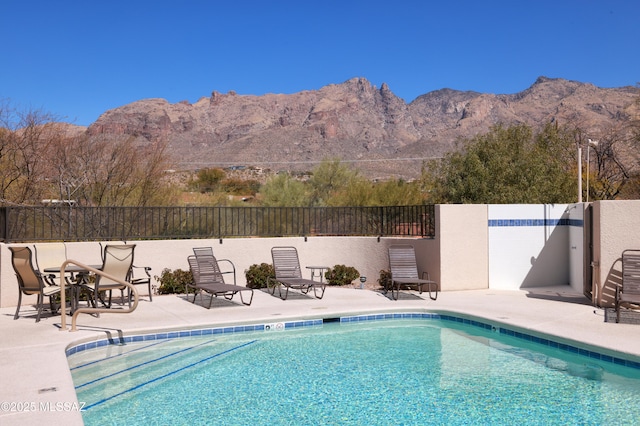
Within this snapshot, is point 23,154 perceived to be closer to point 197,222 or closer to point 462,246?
point 197,222

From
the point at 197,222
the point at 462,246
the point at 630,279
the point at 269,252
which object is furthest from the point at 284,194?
the point at 630,279

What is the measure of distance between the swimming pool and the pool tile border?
2 centimetres

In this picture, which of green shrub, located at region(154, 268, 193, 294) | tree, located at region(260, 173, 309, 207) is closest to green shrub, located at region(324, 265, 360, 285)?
green shrub, located at region(154, 268, 193, 294)

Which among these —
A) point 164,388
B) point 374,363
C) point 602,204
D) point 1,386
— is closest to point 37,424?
point 1,386

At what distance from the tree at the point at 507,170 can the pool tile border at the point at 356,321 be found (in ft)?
33.1

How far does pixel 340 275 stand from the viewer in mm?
13414

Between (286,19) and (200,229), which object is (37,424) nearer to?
(200,229)

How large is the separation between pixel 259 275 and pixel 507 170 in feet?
36.0

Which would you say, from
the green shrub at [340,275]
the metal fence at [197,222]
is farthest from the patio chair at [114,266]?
the green shrub at [340,275]

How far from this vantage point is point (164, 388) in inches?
249

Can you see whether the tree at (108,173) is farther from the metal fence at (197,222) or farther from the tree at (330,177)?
the tree at (330,177)

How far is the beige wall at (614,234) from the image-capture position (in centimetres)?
969

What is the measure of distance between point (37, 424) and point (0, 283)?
23.3 feet

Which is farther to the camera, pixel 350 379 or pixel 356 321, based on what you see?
pixel 356 321
